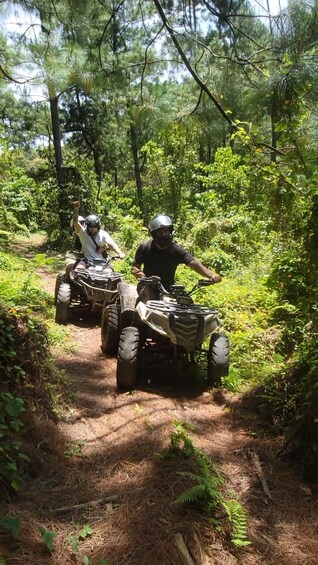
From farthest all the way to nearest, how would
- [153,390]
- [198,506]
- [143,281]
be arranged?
[143,281] → [153,390] → [198,506]

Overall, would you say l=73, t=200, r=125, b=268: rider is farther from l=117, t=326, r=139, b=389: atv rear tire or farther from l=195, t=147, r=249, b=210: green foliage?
l=195, t=147, r=249, b=210: green foliage

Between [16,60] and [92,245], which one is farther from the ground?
[16,60]

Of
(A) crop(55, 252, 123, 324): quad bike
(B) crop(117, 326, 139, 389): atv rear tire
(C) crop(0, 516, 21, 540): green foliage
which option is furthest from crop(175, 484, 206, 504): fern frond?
(A) crop(55, 252, 123, 324): quad bike

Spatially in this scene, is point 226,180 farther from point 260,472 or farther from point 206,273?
point 260,472

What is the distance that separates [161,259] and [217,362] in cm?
143

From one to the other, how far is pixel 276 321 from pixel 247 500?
375 centimetres

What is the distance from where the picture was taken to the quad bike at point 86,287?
664cm

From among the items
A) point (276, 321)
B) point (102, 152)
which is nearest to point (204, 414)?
point (276, 321)

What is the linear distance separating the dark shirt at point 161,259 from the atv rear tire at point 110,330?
0.63m

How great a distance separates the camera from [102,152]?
73.6ft

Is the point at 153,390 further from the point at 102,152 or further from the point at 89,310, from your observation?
the point at 102,152

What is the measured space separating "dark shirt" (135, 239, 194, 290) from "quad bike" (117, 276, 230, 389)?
0.90 ft

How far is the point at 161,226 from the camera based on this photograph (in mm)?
5004

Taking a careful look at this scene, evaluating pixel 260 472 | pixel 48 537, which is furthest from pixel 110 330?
pixel 48 537
